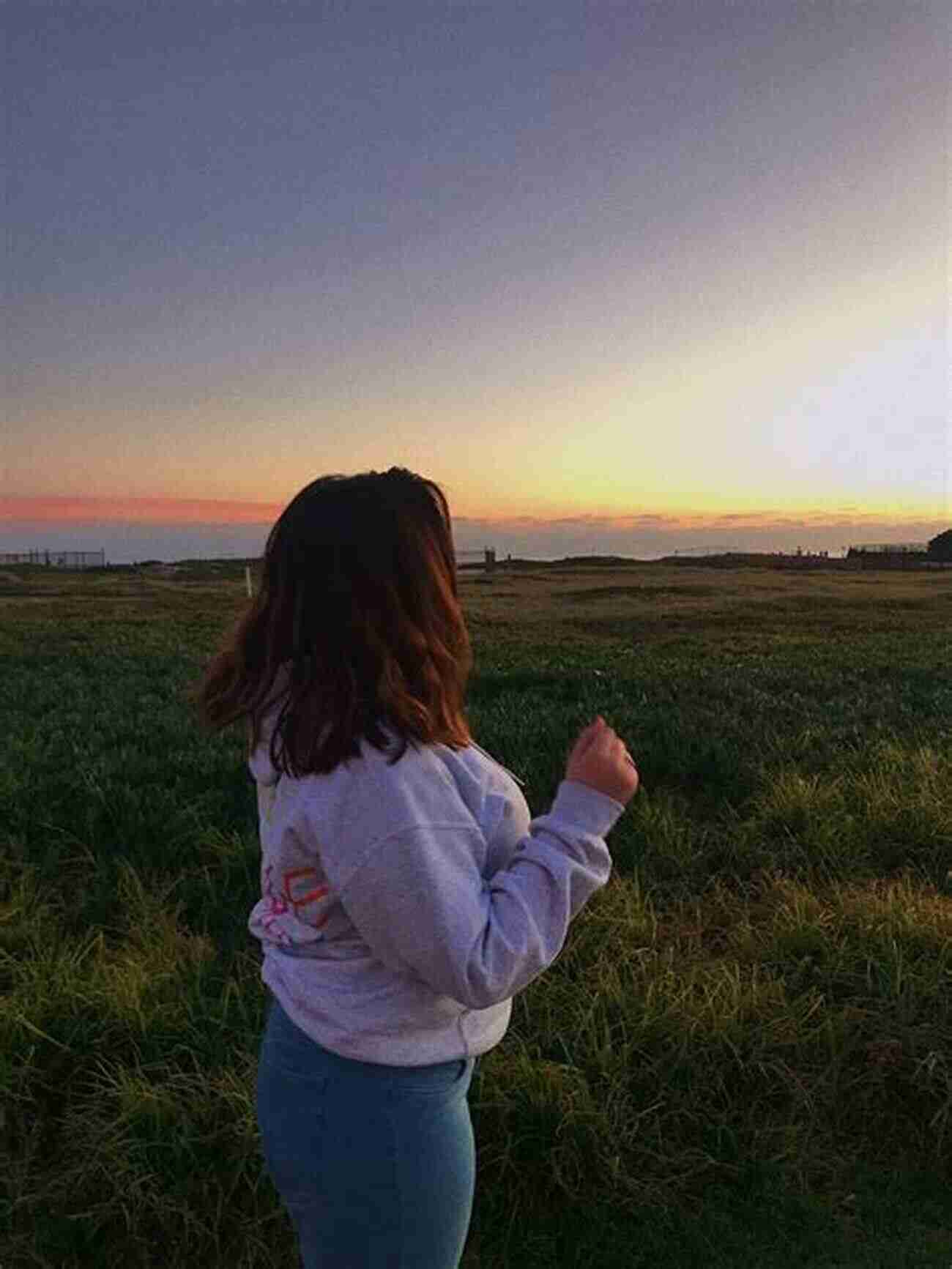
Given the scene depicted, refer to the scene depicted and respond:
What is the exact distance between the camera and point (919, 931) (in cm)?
437

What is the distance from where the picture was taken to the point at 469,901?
154 cm

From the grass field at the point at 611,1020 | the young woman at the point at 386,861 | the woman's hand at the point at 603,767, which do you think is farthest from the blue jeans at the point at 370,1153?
the grass field at the point at 611,1020

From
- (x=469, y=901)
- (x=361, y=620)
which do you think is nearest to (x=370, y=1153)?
(x=469, y=901)

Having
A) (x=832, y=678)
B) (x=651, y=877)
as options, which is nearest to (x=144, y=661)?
(x=832, y=678)

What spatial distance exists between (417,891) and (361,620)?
39 centimetres

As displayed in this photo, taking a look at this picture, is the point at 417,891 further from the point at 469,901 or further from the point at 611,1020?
the point at 611,1020

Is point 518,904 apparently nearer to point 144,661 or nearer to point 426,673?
point 426,673

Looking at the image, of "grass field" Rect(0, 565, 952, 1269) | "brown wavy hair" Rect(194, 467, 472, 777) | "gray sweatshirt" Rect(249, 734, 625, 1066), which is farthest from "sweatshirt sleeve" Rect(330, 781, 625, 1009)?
"grass field" Rect(0, 565, 952, 1269)

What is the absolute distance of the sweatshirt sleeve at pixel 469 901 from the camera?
4.95 ft

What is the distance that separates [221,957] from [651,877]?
208cm

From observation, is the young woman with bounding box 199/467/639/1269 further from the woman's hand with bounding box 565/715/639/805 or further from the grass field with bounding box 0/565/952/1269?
the grass field with bounding box 0/565/952/1269

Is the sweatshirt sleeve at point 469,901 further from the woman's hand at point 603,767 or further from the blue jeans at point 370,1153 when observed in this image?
the blue jeans at point 370,1153

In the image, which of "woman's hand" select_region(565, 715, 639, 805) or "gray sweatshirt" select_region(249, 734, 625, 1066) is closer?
"gray sweatshirt" select_region(249, 734, 625, 1066)

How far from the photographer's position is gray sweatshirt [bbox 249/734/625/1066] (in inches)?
59.8
